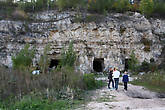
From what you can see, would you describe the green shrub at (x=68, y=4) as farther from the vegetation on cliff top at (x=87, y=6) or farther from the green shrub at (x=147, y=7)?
the green shrub at (x=147, y=7)

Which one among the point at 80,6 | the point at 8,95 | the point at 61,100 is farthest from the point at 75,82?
the point at 80,6

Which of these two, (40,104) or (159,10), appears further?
(159,10)

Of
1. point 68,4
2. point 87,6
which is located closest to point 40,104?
point 68,4

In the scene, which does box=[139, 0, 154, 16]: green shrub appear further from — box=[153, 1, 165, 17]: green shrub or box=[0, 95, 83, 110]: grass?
box=[0, 95, 83, 110]: grass

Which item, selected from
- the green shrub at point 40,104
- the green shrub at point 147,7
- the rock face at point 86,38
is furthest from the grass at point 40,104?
the green shrub at point 147,7

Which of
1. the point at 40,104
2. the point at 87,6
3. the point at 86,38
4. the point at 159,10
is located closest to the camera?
the point at 40,104

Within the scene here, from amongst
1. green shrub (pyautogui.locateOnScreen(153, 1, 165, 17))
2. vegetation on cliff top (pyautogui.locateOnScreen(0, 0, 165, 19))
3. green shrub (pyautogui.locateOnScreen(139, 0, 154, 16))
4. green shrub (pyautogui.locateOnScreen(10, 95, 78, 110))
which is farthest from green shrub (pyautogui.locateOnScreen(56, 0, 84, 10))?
green shrub (pyautogui.locateOnScreen(10, 95, 78, 110))

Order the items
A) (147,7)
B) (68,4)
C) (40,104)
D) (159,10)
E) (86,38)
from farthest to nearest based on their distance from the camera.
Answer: (159,10)
(68,4)
(147,7)
(86,38)
(40,104)

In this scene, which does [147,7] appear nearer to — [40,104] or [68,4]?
[68,4]

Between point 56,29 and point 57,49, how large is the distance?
2.62m

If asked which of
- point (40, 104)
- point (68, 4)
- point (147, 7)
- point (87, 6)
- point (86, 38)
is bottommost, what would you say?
point (40, 104)

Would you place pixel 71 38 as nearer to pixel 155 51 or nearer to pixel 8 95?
pixel 155 51

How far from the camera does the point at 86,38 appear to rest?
23953 millimetres

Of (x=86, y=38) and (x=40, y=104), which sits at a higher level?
(x=86, y=38)
